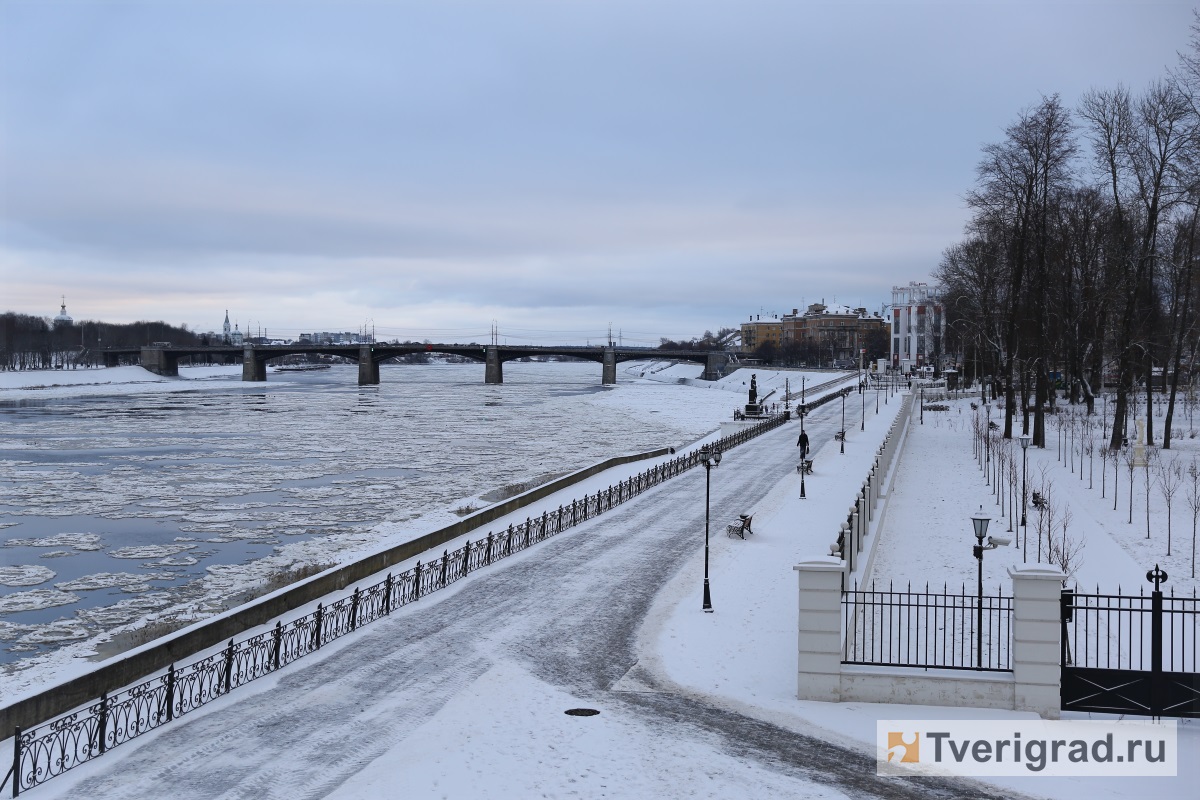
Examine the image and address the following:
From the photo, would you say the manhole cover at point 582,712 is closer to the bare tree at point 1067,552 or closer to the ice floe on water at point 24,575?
the bare tree at point 1067,552

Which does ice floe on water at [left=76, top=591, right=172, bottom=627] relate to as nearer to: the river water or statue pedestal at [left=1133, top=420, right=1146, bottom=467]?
the river water

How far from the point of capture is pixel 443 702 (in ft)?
47.1

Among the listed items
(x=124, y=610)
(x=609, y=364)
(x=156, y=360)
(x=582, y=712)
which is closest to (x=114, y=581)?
(x=124, y=610)

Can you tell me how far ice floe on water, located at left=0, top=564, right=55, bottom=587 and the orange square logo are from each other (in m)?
22.1

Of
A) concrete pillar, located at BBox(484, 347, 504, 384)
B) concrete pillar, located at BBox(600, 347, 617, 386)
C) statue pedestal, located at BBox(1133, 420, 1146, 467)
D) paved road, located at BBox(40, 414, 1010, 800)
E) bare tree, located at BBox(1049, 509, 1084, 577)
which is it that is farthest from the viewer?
concrete pillar, located at BBox(484, 347, 504, 384)

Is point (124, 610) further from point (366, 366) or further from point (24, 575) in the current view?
point (366, 366)

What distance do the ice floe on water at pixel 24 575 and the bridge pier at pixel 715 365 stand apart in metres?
142

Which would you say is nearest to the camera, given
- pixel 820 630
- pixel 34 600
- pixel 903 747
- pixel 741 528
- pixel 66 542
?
pixel 903 747

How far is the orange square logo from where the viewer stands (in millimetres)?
12141

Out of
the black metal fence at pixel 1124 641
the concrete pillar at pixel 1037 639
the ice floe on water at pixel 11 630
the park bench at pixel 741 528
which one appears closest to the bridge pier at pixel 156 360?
the ice floe on water at pixel 11 630

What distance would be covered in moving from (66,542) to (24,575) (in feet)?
14.2

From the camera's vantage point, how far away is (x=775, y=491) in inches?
1414

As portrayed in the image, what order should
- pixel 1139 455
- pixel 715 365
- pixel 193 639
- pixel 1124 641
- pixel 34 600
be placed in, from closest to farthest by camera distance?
1. pixel 1124 641
2. pixel 193 639
3. pixel 34 600
4. pixel 1139 455
5. pixel 715 365

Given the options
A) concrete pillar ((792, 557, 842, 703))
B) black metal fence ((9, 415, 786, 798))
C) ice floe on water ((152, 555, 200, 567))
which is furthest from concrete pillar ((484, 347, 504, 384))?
concrete pillar ((792, 557, 842, 703))
